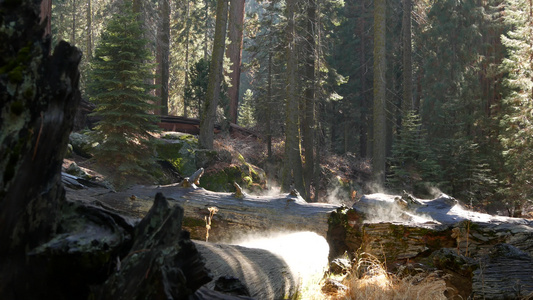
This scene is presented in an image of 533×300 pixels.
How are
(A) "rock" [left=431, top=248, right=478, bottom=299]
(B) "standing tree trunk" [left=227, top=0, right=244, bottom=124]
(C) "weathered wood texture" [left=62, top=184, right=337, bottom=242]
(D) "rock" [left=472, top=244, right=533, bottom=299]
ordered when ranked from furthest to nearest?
(B) "standing tree trunk" [left=227, top=0, right=244, bottom=124], (C) "weathered wood texture" [left=62, top=184, right=337, bottom=242], (A) "rock" [left=431, top=248, right=478, bottom=299], (D) "rock" [left=472, top=244, right=533, bottom=299]

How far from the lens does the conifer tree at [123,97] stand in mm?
10750

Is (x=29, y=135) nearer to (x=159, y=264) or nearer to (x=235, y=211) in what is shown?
(x=159, y=264)

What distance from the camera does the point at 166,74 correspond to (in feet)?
73.2

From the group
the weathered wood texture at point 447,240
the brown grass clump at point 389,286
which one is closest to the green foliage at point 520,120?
the weathered wood texture at point 447,240

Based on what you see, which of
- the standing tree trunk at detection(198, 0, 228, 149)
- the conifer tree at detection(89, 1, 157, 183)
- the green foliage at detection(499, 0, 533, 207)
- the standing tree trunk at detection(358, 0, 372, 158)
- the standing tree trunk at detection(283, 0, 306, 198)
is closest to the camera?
the conifer tree at detection(89, 1, 157, 183)

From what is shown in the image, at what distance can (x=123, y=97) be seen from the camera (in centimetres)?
1110

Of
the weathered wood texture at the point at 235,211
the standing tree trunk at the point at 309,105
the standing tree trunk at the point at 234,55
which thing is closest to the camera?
the weathered wood texture at the point at 235,211

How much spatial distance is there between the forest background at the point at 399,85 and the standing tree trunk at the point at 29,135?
10253 mm

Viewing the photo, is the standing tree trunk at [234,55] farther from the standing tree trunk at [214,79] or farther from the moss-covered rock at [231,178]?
the standing tree trunk at [214,79]

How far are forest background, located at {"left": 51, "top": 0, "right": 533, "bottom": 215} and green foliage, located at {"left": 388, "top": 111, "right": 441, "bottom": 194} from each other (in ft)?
0.19

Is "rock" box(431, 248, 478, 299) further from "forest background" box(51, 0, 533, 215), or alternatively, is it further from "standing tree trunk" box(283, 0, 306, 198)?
"standing tree trunk" box(283, 0, 306, 198)

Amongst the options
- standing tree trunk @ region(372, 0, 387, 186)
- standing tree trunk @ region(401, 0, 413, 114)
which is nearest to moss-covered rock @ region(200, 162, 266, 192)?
standing tree trunk @ region(372, 0, 387, 186)

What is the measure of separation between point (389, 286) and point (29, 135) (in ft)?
14.9

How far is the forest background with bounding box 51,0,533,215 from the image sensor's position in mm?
16641
